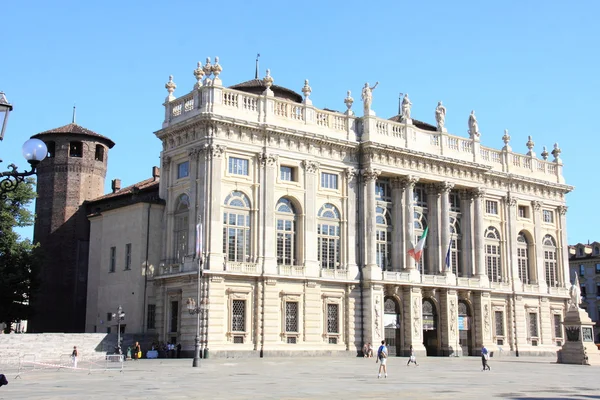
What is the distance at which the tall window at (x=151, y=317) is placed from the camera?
51.2 meters

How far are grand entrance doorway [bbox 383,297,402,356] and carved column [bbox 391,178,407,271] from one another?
9.12 ft

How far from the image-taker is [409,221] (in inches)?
2272

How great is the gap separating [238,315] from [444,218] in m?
19.6

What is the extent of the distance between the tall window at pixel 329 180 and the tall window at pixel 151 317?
47.5ft

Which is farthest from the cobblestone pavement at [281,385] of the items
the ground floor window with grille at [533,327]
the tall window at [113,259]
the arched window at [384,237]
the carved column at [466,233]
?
the ground floor window with grille at [533,327]

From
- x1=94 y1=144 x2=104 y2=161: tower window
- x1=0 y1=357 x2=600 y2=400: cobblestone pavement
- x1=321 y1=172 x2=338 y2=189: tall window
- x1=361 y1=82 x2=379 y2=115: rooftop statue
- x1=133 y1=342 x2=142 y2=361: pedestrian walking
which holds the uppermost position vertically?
x1=361 y1=82 x2=379 y2=115: rooftop statue

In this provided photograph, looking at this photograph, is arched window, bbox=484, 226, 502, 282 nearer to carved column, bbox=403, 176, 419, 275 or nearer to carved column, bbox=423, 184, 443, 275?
carved column, bbox=423, 184, 443, 275

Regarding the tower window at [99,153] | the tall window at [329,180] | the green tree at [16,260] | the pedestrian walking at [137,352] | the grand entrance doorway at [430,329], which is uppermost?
the tower window at [99,153]

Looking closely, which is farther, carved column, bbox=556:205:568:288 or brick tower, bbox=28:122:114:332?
carved column, bbox=556:205:568:288

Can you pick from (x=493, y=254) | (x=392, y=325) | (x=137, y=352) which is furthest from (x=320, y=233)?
(x=493, y=254)

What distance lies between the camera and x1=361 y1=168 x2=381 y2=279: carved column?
5519cm

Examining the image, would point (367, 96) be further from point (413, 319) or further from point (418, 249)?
point (413, 319)

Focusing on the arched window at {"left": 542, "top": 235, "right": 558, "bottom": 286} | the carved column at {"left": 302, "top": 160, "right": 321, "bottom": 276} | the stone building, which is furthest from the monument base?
the stone building

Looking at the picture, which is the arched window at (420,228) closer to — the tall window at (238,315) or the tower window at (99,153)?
the tall window at (238,315)
